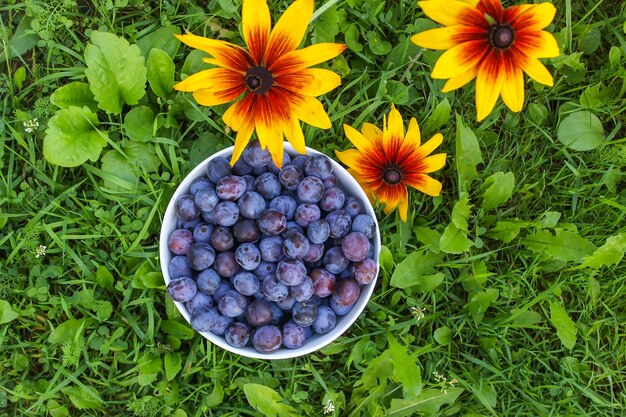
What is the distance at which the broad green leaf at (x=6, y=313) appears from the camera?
65.1 inches

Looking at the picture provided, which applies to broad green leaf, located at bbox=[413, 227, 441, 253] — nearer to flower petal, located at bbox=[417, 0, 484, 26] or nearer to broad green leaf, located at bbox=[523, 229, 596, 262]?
broad green leaf, located at bbox=[523, 229, 596, 262]

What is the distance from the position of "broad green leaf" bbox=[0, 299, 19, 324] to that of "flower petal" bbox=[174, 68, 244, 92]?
2.58 ft

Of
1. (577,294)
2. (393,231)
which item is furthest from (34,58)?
(577,294)

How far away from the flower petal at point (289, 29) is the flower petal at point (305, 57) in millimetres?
20

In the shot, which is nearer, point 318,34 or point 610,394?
point 318,34

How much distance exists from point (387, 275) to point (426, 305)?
16 centimetres

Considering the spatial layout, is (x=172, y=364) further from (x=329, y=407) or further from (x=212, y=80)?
(x=212, y=80)

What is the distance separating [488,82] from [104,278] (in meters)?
1.10

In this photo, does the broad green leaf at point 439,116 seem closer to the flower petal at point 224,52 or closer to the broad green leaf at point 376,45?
the broad green leaf at point 376,45

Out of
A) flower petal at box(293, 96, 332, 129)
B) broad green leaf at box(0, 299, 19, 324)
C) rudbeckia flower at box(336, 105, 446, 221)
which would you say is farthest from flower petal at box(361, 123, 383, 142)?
broad green leaf at box(0, 299, 19, 324)

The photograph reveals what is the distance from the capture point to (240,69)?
1.41 m

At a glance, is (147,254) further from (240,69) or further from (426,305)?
(426,305)

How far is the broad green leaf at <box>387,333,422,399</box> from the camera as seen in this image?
61.3 inches

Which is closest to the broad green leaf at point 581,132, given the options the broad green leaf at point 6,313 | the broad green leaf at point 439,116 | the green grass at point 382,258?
the green grass at point 382,258
